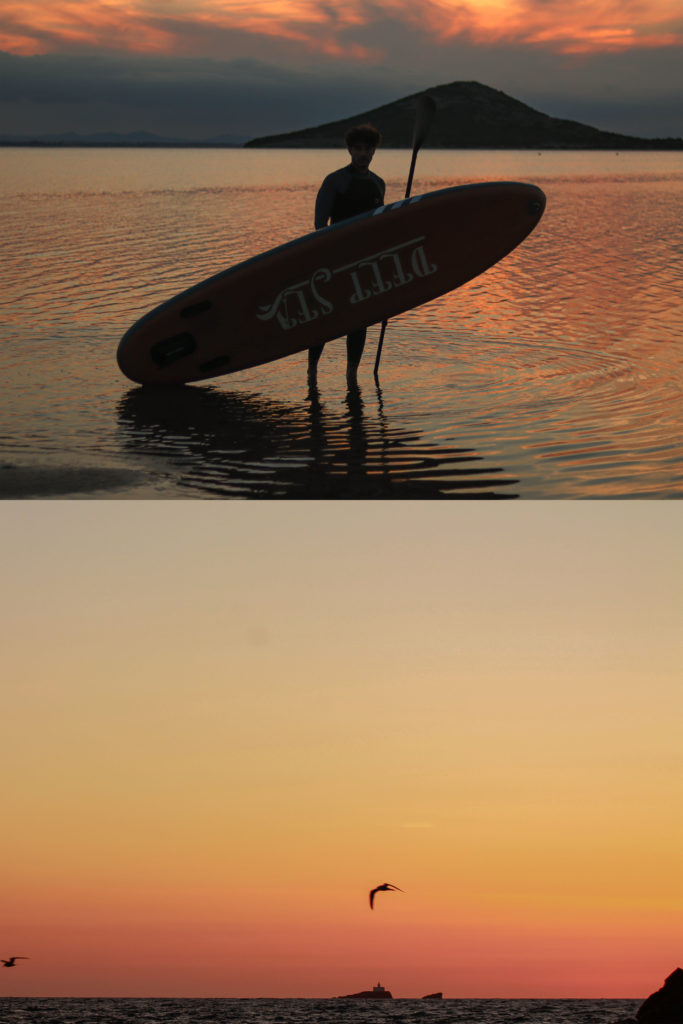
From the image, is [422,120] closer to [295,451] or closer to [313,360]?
[313,360]

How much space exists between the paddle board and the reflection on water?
60 cm

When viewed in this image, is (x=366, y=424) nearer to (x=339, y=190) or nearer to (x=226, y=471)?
(x=226, y=471)

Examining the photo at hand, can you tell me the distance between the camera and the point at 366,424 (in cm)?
952

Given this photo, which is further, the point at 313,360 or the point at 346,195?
the point at 313,360

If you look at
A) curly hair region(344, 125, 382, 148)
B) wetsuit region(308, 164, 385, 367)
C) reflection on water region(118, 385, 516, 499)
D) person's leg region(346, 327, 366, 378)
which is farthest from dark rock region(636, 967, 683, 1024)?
curly hair region(344, 125, 382, 148)

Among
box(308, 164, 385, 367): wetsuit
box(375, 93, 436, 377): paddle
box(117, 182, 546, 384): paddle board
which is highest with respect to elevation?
box(375, 93, 436, 377): paddle

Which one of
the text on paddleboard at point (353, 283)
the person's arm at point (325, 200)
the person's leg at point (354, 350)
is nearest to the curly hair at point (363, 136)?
the person's arm at point (325, 200)

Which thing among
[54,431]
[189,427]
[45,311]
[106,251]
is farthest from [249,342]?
[106,251]

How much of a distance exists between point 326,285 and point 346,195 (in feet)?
3.02

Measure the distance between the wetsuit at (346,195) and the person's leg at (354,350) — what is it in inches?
41.8

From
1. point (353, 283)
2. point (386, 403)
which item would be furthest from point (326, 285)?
point (386, 403)

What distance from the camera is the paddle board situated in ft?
35.6

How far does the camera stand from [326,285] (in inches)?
430

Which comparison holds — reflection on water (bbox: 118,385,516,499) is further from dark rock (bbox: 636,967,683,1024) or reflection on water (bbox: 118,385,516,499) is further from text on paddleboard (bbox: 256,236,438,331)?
dark rock (bbox: 636,967,683,1024)
